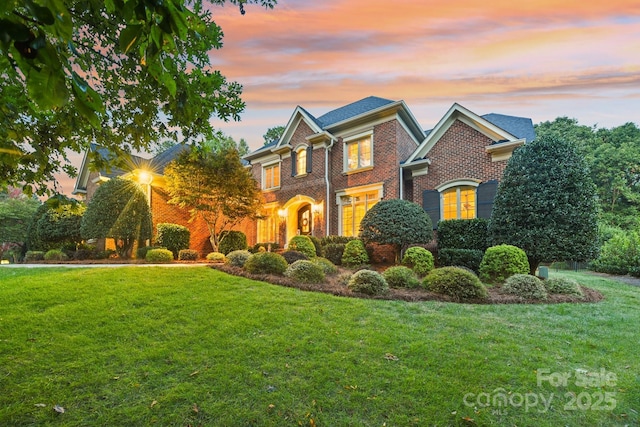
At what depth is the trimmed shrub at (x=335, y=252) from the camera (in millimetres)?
11469

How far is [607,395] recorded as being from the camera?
2.91m

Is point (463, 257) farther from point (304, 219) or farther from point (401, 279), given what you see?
point (304, 219)

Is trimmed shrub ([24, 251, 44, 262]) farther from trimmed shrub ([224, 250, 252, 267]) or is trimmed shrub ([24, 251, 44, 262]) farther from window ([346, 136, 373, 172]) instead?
window ([346, 136, 373, 172])

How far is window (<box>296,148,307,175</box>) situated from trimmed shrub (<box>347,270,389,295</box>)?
9.51 m

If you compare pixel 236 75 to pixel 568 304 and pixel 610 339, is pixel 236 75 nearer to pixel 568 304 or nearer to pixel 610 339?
pixel 610 339

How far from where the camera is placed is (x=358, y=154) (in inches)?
537

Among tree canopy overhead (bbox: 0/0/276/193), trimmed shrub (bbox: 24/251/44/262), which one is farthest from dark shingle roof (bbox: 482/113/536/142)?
trimmed shrub (bbox: 24/251/44/262)

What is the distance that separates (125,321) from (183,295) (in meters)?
1.25

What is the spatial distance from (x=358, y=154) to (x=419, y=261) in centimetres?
639

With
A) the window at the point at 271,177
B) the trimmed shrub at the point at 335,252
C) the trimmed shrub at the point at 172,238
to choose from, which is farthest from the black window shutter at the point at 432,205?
the trimmed shrub at the point at 172,238

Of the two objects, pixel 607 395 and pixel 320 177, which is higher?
pixel 320 177

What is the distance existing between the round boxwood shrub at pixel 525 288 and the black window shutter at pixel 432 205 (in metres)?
4.76

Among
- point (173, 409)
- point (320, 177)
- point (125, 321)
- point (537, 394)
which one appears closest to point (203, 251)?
point (320, 177)

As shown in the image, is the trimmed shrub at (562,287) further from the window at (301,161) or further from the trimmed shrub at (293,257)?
the window at (301,161)
